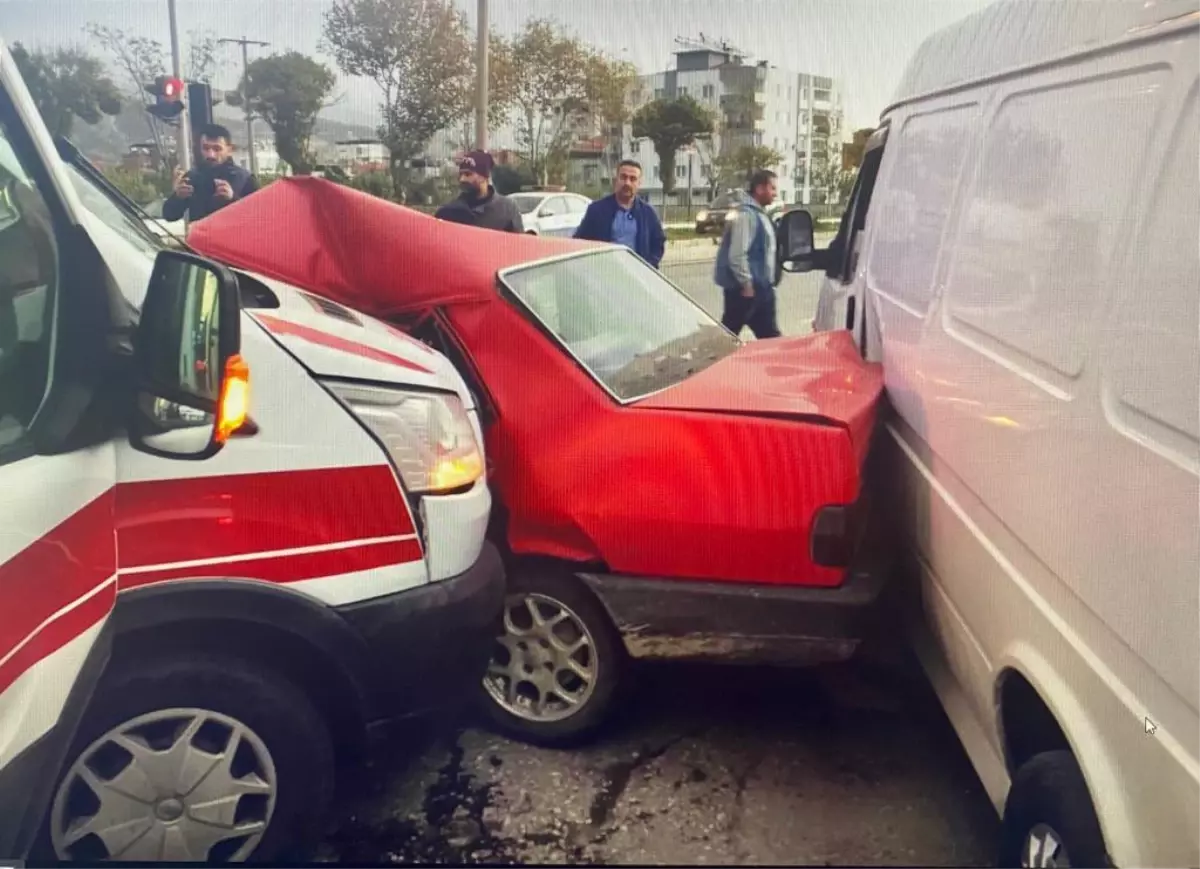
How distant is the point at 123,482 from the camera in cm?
179

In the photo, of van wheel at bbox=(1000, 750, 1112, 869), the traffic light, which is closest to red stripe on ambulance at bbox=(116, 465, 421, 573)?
the traffic light

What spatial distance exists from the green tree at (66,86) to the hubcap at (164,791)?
1059mm

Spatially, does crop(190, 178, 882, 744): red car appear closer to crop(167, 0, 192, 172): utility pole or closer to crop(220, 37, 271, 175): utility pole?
crop(220, 37, 271, 175): utility pole

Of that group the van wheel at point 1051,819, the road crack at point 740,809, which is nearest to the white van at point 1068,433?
the van wheel at point 1051,819

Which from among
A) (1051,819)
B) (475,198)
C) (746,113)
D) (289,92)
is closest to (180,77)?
(289,92)

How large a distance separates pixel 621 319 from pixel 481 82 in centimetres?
81

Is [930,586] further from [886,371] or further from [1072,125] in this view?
[1072,125]

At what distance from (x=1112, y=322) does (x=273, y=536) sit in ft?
4.58

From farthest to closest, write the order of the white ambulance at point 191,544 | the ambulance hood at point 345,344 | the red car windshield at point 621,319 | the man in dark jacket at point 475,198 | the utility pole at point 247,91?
the man in dark jacket at point 475,198 < the red car windshield at point 621,319 < the utility pole at point 247,91 < the ambulance hood at point 345,344 < the white ambulance at point 191,544

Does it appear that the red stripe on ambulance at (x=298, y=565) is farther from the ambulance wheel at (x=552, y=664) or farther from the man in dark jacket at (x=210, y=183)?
the man in dark jacket at (x=210, y=183)

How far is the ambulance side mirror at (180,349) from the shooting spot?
5.82ft

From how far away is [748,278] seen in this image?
4.76m

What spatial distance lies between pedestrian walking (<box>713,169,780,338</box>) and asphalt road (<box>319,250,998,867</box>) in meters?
1.98

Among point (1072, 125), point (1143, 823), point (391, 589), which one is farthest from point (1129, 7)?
point (391, 589)
